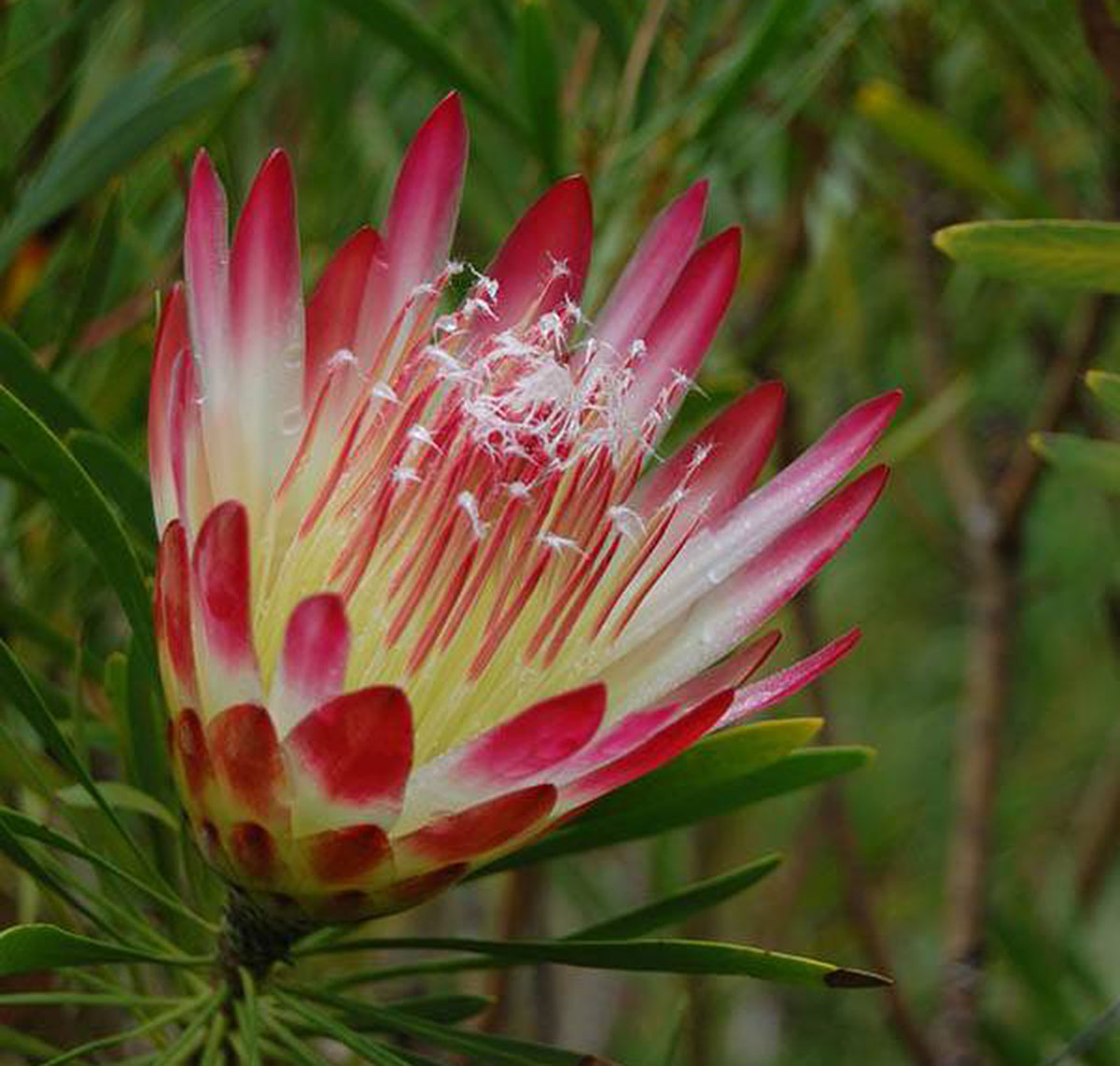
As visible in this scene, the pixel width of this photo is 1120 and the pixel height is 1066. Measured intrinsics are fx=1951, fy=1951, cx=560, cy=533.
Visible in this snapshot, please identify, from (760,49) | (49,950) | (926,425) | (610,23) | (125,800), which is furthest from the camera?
(926,425)

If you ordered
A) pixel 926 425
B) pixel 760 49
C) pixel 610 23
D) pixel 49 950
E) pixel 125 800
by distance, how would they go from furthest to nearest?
pixel 926 425, pixel 610 23, pixel 760 49, pixel 125 800, pixel 49 950

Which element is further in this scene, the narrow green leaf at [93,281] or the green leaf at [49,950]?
the narrow green leaf at [93,281]

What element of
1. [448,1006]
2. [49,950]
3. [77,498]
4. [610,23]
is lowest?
[448,1006]

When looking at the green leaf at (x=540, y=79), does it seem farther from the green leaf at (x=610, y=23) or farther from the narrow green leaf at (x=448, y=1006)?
the narrow green leaf at (x=448, y=1006)

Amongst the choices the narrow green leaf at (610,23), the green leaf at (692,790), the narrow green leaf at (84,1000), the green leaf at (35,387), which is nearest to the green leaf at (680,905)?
the green leaf at (692,790)

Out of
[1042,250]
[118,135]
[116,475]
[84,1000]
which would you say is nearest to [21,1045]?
[84,1000]

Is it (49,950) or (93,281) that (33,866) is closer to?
(49,950)

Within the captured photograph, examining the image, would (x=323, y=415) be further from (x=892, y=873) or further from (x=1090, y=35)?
(x=892, y=873)

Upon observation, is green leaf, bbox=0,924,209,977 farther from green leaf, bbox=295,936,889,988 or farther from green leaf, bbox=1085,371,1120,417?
green leaf, bbox=1085,371,1120,417
